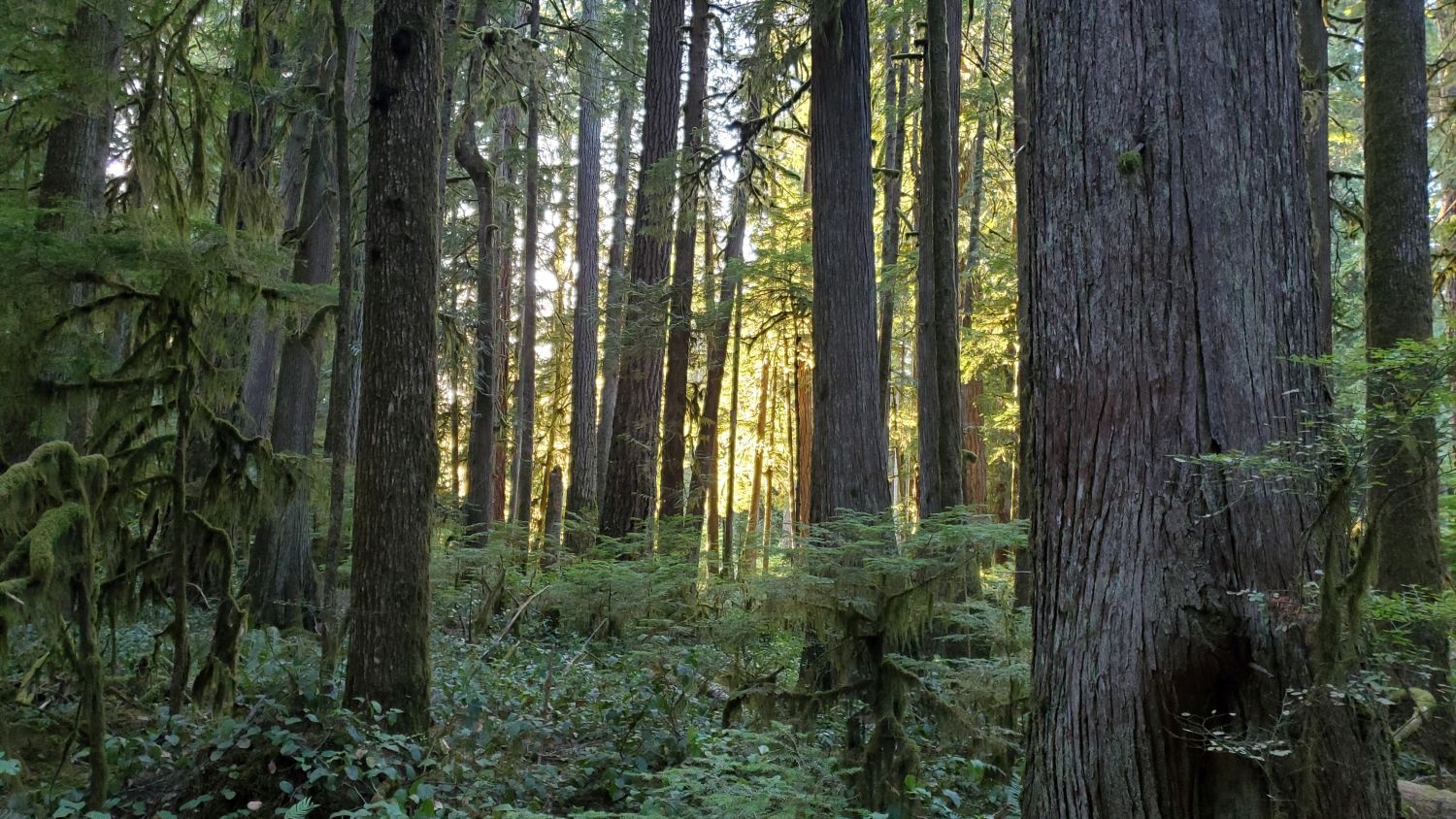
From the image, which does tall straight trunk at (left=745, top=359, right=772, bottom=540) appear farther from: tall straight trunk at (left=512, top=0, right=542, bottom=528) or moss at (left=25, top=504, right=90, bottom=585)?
moss at (left=25, top=504, right=90, bottom=585)

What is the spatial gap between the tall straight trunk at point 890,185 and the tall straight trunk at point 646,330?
365 cm

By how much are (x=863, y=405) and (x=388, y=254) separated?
459 cm

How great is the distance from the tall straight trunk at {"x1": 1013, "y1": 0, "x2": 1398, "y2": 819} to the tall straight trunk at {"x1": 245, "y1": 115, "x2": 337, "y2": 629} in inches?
318

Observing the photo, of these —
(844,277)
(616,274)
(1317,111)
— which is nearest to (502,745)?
(844,277)

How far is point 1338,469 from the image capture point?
2.57 meters

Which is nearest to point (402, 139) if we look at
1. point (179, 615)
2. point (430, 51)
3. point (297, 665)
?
point (430, 51)

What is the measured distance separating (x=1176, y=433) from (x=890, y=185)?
14.7m

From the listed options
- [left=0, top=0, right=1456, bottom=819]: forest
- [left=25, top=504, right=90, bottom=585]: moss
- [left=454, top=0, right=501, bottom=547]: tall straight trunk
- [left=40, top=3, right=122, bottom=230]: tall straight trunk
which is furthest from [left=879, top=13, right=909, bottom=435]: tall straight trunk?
[left=25, top=504, right=90, bottom=585]: moss

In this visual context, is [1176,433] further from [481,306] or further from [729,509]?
[481,306]

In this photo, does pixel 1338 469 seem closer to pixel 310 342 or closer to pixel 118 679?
pixel 118 679

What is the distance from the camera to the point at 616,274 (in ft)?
57.0

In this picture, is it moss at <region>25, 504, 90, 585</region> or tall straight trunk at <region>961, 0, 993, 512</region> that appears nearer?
moss at <region>25, 504, 90, 585</region>

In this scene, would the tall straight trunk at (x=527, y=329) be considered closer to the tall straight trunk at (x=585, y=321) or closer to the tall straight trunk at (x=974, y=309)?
the tall straight trunk at (x=585, y=321)

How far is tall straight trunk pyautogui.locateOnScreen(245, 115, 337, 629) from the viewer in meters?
9.47
